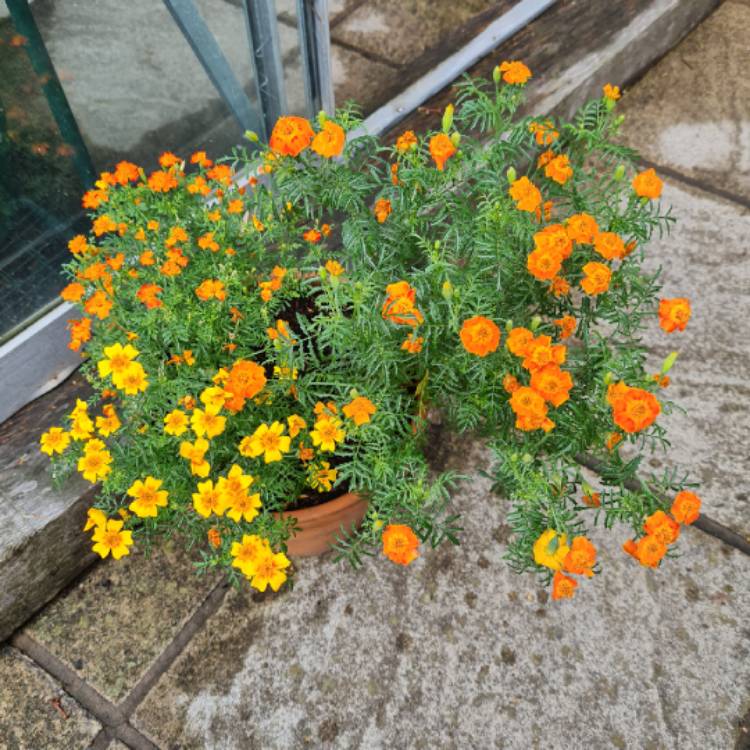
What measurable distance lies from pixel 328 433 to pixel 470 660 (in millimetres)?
948

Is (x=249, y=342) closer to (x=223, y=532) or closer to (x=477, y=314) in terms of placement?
(x=223, y=532)

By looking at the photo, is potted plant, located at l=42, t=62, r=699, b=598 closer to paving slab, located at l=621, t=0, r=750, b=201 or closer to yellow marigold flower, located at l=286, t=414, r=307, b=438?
yellow marigold flower, located at l=286, t=414, r=307, b=438

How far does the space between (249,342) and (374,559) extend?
853mm

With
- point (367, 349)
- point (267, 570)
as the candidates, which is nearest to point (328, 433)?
point (367, 349)

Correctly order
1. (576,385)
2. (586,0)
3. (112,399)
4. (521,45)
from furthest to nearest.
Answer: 1. (586,0)
2. (521,45)
3. (112,399)
4. (576,385)

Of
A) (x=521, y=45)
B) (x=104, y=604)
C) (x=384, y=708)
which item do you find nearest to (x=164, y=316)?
(x=104, y=604)

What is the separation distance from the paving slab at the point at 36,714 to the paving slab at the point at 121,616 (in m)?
0.07

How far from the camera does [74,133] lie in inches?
84.0

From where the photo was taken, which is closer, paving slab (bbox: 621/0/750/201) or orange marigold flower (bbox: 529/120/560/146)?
orange marigold flower (bbox: 529/120/560/146)

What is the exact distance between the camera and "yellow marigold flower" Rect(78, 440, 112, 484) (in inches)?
66.0

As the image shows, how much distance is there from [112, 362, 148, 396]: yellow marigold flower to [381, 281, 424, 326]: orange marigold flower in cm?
57

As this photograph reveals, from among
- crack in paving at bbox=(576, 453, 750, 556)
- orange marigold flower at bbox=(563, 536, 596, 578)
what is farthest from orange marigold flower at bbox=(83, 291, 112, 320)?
crack in paving at bbox=(576, 453, 750, 556)

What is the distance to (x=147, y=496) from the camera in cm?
162

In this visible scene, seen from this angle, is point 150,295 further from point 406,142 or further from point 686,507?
point 686,507
